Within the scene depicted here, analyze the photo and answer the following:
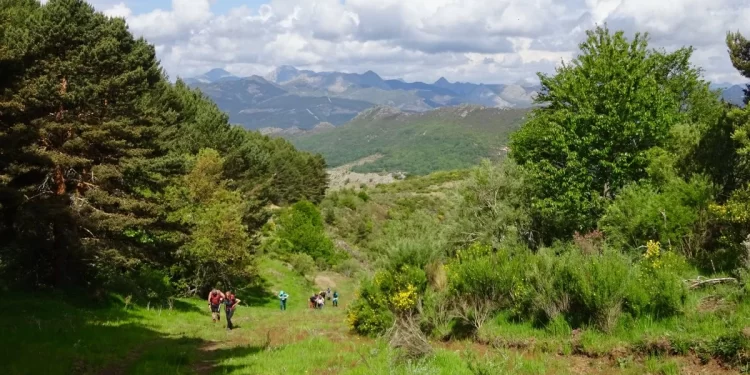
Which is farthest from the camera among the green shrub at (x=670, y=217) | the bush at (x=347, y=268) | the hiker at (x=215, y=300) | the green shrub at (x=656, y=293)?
the bush at (x=347, y=268)

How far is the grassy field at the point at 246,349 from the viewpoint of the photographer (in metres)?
10.4

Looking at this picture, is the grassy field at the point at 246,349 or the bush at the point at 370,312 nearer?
the grassy field at the point at 246,349

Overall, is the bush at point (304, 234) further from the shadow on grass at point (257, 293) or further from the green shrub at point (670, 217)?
the green shrub at point (670, 217)

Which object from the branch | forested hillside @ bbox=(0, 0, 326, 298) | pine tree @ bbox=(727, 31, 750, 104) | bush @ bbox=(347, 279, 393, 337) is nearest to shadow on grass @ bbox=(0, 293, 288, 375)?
forested hillside @ bbox=(0, 0, 326, 298)

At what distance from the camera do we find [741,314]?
1018cm

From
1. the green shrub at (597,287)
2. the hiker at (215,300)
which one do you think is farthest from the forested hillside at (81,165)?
the green shrub at (597,287)

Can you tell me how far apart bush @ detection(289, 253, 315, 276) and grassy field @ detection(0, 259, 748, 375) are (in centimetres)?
2853

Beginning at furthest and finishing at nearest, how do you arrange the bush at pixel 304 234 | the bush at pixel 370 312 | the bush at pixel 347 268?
the bush at pixel 347 268
the bush at pixel 304 234
the bush at pixel 370 312

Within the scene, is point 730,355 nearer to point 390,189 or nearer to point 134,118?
point 134,118

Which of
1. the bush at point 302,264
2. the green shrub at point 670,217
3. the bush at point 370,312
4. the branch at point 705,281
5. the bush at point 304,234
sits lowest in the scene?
the bush at point 302,264

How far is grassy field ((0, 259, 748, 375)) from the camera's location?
34.0 feet

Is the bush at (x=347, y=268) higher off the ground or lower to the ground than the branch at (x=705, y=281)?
lower

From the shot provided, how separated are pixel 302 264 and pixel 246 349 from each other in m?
35.7

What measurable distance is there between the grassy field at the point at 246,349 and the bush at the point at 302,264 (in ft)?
93.6
